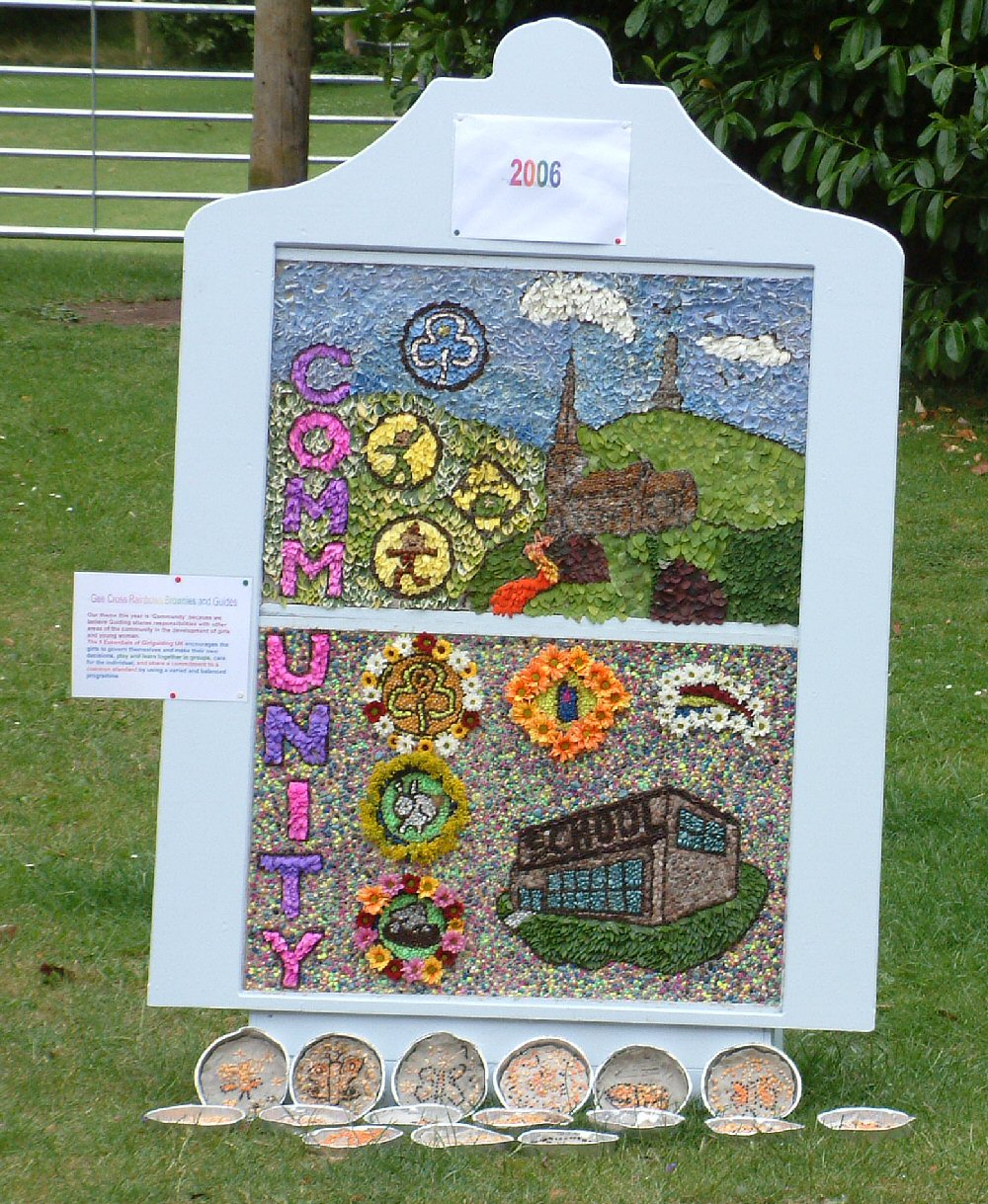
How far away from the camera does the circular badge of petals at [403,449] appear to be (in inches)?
116

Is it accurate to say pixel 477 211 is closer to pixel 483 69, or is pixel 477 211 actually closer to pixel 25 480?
pixel 25 480

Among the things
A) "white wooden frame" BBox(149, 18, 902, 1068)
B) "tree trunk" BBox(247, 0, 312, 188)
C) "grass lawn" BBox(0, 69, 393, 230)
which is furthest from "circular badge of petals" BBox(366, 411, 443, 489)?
"grass lawn" BBox(0, 69, 393, 230)

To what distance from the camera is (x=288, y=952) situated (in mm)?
3066

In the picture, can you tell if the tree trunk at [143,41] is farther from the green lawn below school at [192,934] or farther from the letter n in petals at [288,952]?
the letter n in petals at [288,952]

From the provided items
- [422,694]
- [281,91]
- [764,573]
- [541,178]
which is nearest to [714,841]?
[764,573]

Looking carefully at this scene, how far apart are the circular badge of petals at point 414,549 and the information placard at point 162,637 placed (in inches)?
10.2

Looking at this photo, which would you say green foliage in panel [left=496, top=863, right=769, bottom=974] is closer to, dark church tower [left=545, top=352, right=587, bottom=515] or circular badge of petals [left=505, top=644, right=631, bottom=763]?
circular badge of petals [left=505, top=644, right=631, bottom=763]

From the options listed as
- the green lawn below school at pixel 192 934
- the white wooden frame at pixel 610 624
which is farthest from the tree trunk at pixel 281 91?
the white wooden frame at pixel 610 624

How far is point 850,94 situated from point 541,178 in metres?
5.74

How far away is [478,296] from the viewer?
2.92 meters

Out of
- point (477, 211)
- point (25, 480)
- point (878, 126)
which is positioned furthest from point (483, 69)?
point (477, 211)

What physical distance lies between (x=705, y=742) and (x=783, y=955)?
0.44 metres

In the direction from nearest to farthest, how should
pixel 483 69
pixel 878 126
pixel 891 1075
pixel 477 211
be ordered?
pixel 477 211, pixel 891 1075, pixel 878 126, pixel 483 69

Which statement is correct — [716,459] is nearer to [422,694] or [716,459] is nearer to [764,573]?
[764,573]
